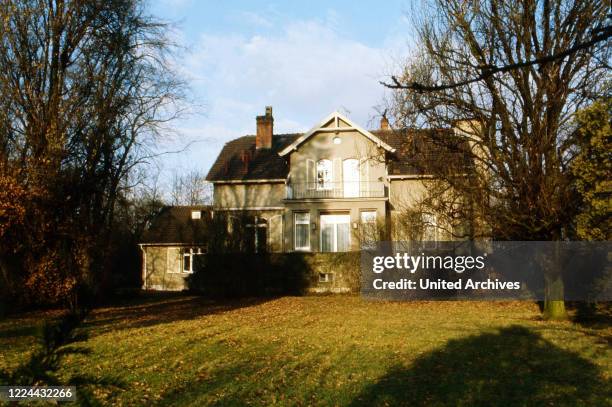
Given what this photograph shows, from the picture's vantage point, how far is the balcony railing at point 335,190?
31.5m

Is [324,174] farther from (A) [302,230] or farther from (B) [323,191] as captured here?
(A) [302,230]

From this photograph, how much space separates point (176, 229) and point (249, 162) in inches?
337

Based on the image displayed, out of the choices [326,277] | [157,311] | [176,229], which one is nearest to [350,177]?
[326,277]

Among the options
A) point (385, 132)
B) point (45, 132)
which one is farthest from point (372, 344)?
point (385, 132)

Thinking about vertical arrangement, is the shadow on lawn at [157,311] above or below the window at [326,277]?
below

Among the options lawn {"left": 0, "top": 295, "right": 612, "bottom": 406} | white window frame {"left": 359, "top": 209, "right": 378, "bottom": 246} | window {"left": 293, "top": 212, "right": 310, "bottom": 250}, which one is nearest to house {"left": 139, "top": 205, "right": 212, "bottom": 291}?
window {"left": 293, "top": 212, "right": 310, "bottom": 250}

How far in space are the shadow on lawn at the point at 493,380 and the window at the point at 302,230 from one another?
63.7 ft

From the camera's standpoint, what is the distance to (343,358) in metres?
11.2

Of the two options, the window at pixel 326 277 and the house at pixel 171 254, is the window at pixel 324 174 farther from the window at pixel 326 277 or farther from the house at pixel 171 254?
the house at pixel 171 254

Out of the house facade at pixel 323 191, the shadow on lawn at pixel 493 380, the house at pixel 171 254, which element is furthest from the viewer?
the house at pixel 171 254

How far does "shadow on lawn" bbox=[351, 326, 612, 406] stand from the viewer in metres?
8.04

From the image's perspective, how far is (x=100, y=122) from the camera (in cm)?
2130

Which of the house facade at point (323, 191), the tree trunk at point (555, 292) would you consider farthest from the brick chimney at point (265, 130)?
the tree trunk at point (555, 292)

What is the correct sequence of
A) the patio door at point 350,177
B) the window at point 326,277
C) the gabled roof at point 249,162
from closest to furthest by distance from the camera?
the window at point 326,277
the patio door at point 350,177
the gabled roof at point 249,162
